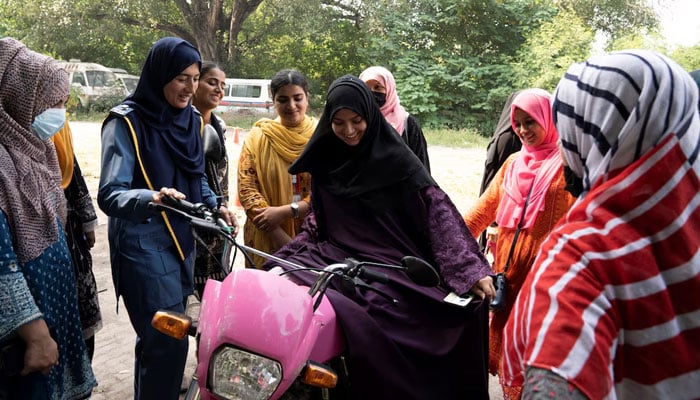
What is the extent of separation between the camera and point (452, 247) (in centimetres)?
256

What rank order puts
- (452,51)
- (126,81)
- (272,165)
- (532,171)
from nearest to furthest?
(532,171)
(272,165)
(452,51)
(126,81)

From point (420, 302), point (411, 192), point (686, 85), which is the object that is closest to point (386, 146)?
point (411, 192)

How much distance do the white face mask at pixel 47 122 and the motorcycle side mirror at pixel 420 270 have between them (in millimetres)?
1532

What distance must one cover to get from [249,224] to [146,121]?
3.72 feet

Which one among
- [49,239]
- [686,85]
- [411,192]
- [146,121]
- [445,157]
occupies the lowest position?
[445,157]

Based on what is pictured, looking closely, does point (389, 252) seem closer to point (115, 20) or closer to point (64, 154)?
point (64, 154)

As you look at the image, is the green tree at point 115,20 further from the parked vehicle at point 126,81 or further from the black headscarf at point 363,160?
the black headscarf at point 363,160

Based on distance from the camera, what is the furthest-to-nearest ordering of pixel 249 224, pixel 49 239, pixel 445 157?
→ pixel 445 157 → pixel 249 224 → pixel 49 239

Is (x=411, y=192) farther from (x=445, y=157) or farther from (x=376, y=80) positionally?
(x=445, y=157)

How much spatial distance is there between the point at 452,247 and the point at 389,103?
1.80 metres

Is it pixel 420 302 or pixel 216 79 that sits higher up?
pixel 216 79

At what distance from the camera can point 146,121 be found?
2703 mm

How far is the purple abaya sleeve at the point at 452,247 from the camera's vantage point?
2.49 m

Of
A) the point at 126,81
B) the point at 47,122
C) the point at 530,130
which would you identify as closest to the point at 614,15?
the point at 126,81
